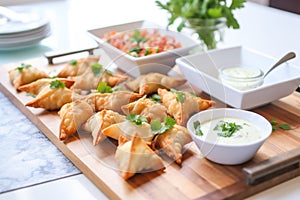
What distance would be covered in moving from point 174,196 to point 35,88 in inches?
26.8

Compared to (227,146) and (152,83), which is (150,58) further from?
(227,146)

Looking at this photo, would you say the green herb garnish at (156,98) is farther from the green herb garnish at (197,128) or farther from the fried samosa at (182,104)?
the green herb garnish at (197,128)

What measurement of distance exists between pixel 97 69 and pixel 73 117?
0.30 metres

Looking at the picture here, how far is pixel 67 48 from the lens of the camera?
216cm

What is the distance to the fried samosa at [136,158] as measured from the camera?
4.08ft

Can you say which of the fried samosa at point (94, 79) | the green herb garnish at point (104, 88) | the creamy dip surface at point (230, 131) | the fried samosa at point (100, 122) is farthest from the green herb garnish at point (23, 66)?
the creamy dip surface at point (230, 131)

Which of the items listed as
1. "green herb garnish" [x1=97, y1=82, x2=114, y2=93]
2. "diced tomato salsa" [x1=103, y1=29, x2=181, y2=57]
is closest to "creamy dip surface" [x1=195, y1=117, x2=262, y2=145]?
"green herb garnish" [x1=97, y1=82, x2=114, y2=93]

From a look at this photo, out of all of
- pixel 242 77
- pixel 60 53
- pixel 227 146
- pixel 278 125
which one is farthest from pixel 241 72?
pixel 60 53

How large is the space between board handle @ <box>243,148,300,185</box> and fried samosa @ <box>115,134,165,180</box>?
201 millimetres

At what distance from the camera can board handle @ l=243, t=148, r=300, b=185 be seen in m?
1.19

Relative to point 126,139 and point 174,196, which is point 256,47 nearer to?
point 126,139

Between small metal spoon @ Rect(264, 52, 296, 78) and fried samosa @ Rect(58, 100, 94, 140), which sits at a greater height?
small metal spoon @ Rect(264, 52, 296, 78)

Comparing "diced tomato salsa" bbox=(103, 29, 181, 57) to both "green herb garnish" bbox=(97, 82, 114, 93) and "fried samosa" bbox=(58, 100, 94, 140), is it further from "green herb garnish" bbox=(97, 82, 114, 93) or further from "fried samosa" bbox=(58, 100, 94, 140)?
"fried samosa" bbox=(58, 100, 94, 140)

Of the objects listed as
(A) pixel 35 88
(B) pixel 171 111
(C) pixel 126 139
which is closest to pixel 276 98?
(B) pixel 171 111
